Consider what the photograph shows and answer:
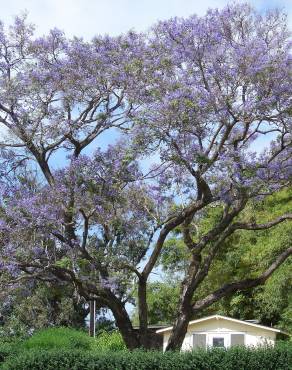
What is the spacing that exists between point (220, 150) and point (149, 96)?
1.83 m

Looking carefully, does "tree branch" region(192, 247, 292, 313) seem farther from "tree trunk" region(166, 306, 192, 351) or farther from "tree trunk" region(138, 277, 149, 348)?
"tree trunk" region(138, 277, 149, 348)

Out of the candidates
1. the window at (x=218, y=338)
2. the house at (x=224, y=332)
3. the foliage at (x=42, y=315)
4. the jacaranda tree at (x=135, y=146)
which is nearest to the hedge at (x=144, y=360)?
the jacaranda tree at (x=135, y=146)

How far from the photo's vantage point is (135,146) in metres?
13.2

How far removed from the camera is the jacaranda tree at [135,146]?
13.1 metres

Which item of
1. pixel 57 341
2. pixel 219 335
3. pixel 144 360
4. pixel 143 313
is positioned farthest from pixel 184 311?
pixel 219 335

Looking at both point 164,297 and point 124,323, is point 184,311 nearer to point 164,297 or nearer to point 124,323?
point 124,323

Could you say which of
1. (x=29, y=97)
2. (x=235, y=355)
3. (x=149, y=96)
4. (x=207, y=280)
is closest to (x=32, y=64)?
(x=29, y=97)

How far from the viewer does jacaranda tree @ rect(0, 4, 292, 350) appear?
43.0 ft

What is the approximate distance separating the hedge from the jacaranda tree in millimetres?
2280

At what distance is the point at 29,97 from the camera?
14578mm

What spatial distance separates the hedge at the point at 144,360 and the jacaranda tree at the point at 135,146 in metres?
2.28

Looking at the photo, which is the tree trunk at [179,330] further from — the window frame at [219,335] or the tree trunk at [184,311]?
the window frame at [219,335]

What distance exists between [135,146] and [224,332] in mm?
13040

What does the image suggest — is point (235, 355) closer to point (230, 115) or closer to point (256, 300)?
point (230, 115)
